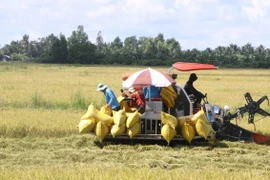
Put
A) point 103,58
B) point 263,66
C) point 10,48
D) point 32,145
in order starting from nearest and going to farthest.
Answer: point 32,145 < point 263,66 < point 103,58 < point 10,48

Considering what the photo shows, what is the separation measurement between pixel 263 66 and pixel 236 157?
2220 inches

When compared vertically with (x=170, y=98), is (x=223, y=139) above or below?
below

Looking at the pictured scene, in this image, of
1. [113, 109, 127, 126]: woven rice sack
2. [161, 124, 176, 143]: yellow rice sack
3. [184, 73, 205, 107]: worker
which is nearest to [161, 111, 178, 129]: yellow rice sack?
[161, 124, 176, 143]: yellow rice sack

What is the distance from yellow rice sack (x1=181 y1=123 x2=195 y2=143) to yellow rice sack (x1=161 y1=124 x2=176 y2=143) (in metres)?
0.30

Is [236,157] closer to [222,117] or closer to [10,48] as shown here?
[222,117]

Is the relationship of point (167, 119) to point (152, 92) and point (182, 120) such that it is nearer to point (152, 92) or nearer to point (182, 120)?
point (182, 120)

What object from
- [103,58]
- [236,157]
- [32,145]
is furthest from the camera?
[103,58]

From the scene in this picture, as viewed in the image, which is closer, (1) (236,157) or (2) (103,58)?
(1) (236,157)

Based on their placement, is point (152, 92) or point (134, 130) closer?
point (134, 130)

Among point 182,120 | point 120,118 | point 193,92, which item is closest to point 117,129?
point 120,118

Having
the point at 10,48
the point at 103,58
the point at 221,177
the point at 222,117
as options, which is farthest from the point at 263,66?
the point at 10,48

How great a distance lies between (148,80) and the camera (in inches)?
448

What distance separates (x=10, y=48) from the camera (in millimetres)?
117562

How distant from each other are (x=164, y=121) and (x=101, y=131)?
1251mm
